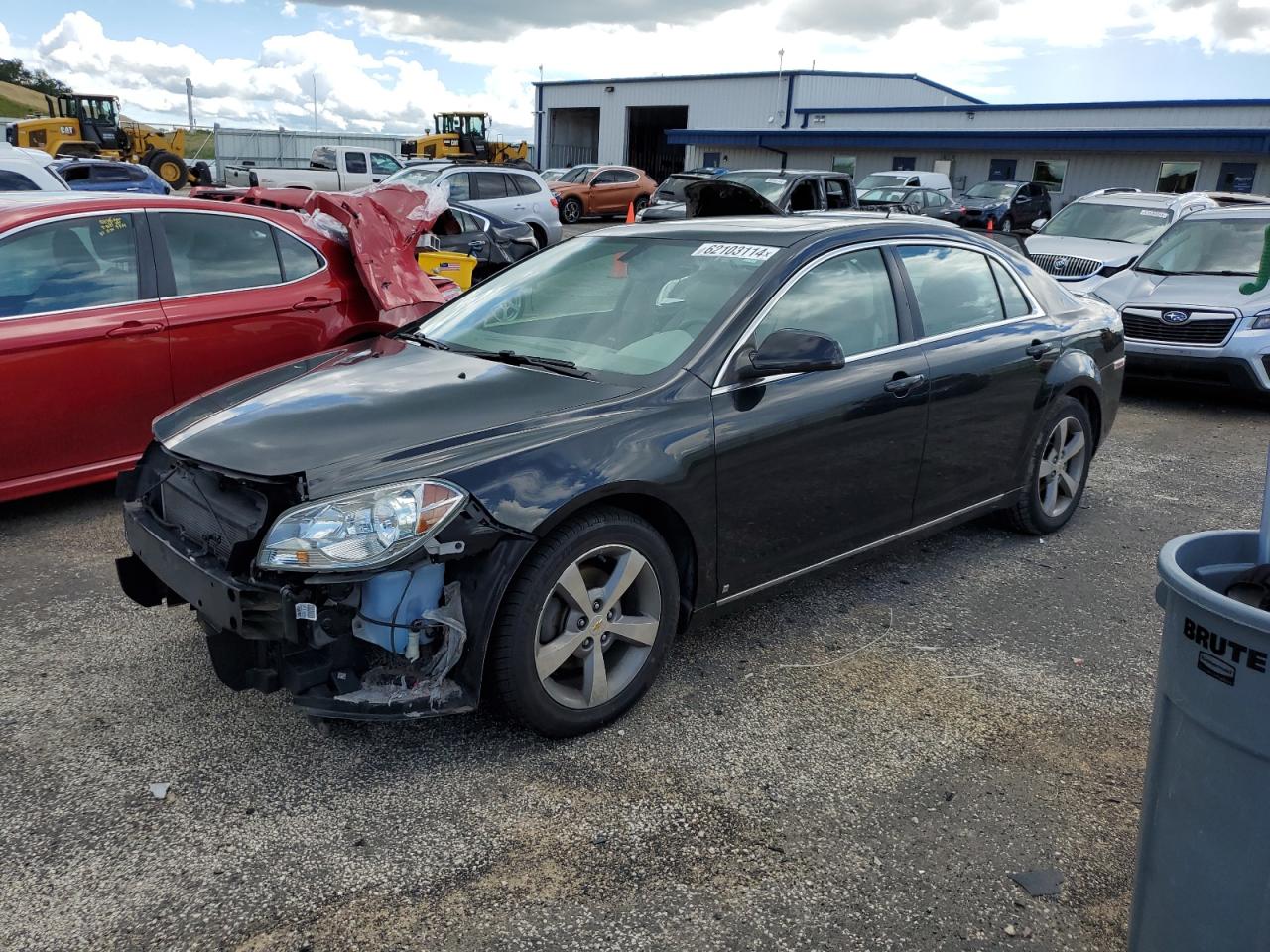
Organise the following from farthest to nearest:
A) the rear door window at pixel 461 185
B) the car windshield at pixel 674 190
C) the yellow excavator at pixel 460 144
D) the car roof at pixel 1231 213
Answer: the yellow excavator at pixel 460 144
the rear door window at pixel 461 185
the car windshield at pixel 674 190
the car roof at pixel 1231 213

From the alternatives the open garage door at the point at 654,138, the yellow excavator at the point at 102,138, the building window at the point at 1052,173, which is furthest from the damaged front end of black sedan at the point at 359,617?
the open garage door at the point at 654,138

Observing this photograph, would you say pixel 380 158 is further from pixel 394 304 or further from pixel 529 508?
pixel 529 508

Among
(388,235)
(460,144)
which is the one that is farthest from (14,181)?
(460,144)

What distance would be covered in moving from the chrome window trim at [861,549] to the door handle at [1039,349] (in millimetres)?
645

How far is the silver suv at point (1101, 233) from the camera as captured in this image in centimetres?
1066

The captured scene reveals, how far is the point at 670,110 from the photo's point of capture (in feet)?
171

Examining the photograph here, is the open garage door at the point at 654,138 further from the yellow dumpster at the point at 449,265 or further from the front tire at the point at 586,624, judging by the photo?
the front tire at the point at 586,624

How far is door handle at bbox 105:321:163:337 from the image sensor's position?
16.1 feet

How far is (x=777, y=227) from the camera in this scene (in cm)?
409

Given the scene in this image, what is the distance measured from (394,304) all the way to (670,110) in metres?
49.5

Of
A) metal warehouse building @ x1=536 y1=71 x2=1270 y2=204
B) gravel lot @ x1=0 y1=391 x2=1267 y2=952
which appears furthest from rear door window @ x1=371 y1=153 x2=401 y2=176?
gravel lot @ x1=0 y1=391 x2=1267 y2=952

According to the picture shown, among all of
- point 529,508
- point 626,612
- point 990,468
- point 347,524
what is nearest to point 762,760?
point 626,612

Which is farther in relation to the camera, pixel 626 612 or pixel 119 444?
pixel 119 444

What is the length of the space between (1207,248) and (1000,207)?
17.5m
